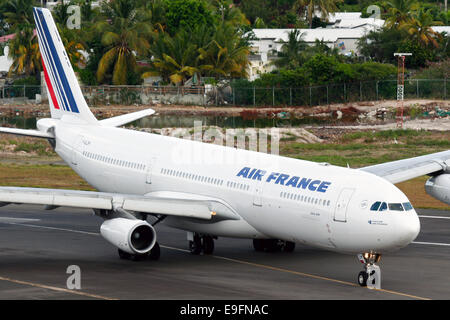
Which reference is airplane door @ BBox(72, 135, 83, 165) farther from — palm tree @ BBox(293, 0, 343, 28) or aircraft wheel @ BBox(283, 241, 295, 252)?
palm tree @ BBox(293, 0, 343, 28)

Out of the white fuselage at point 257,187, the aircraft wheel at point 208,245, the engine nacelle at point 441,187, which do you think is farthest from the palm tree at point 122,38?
the aircraft wheel at point 208,245

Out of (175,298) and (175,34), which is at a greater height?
(175,34)

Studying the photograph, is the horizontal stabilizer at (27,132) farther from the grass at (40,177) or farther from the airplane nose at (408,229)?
the airplane nose at (408,229)

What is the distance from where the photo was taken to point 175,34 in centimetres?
14162

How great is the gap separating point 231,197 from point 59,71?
54.0 ft

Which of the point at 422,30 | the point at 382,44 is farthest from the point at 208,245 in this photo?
the point at 382,44

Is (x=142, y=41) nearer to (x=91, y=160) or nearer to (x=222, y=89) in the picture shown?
(x=222, y=89)

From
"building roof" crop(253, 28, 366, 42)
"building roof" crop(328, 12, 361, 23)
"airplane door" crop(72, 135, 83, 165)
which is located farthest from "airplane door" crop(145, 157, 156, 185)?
"building roof" crop(328, 12, 361, 23)

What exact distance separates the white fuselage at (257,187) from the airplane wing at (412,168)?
748cm

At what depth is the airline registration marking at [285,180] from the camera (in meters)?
33.7

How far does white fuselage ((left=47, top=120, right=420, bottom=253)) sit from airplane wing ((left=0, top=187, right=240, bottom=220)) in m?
0.73

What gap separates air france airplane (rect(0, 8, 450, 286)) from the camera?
3194cm

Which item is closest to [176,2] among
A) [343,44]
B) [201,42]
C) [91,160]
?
[201,42]

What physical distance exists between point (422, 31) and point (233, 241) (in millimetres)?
105914
